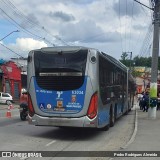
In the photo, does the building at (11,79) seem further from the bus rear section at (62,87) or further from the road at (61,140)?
the bus rear section at (62,87)

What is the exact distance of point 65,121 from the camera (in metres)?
15.0

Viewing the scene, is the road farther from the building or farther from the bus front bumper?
the building

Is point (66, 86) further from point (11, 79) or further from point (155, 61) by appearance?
point (11, 79)

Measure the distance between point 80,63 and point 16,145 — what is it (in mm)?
3825

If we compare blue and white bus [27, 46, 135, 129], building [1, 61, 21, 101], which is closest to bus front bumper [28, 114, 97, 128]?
blue and white bus [27, 46, 135, 129]

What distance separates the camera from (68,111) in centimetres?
1505

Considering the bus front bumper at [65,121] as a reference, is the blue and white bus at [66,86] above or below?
above

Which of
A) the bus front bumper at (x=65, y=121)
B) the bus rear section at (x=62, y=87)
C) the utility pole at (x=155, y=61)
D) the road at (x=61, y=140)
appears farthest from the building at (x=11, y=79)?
the bus front bumper at (x=65, y=121)

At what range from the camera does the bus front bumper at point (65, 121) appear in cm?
1485

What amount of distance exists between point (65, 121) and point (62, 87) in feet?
3.94

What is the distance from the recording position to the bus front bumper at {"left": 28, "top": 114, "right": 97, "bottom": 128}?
1485 cm

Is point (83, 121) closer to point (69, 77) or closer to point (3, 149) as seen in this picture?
point (69, 77)

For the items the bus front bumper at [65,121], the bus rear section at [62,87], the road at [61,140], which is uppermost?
the bus rear section at [62,87]

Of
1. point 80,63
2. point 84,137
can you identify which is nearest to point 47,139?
point 84,137
